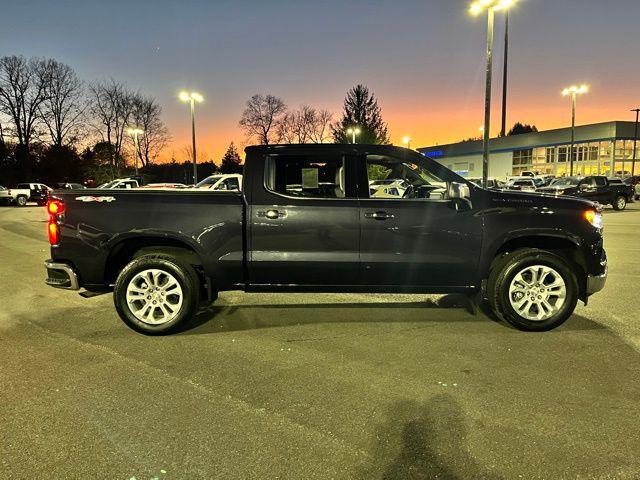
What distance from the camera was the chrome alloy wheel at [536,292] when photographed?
5000 mm

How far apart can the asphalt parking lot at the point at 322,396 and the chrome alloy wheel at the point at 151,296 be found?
0.23m

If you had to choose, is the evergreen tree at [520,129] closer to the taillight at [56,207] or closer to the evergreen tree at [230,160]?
the evergreen tree at [230,160]

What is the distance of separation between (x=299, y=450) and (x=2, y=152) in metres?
64.7

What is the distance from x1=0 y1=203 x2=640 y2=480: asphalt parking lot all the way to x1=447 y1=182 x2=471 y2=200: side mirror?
1.41 meters

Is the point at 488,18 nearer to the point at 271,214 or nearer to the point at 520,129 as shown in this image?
the point at 271,214

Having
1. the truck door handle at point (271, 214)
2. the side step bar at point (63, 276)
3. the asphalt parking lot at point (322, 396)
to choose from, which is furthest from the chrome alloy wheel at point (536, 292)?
the side step bar at point (63, 276)

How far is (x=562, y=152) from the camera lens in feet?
196

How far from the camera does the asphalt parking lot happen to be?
275cm

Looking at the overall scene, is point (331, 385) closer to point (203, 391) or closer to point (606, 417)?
point (203, 391)

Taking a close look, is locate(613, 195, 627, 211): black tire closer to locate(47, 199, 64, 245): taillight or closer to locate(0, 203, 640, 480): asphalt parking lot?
locate(0, 203, 640, 480): asphalt parking lot

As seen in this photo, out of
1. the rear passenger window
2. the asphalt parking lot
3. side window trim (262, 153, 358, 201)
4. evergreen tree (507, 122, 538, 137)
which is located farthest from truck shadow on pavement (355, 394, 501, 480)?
evergreen tree (507, 122, 538, 137)

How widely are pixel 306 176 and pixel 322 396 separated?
2.37 metres

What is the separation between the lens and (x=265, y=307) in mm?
6090

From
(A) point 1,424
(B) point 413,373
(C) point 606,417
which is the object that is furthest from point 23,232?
(C) point 606,417
